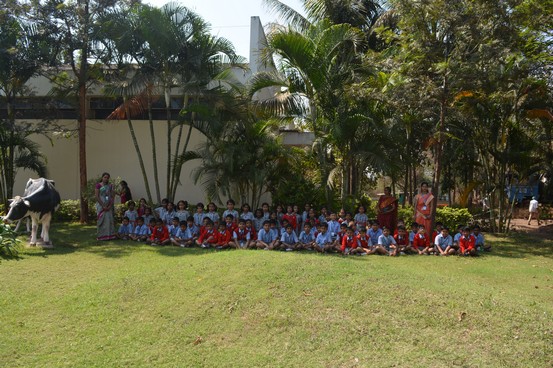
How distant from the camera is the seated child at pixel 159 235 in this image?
11.4 m

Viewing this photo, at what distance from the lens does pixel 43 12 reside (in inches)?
522

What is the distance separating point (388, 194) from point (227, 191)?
414cm

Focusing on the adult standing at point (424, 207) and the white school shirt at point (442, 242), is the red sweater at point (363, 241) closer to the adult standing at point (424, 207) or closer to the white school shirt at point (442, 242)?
the white school shirt at point (442, 242)

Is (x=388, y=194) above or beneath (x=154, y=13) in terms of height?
beneath

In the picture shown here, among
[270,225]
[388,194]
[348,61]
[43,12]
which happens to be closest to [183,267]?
[270,225]

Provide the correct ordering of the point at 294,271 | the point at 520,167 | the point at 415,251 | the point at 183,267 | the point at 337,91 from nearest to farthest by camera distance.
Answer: the point at 294,271
the point at 183,267
the point at 415,251
the point at 337,91
the point at 520,167

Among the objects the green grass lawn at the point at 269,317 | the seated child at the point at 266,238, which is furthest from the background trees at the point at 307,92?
the green grass lawn at the point at 269,317

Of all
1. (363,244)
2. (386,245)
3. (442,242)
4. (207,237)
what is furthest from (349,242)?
(207,237)

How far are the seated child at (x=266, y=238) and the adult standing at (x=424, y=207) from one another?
11.4 ft

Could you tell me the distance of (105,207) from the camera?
11656 mm

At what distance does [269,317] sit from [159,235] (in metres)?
6.28

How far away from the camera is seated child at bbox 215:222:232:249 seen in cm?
1076

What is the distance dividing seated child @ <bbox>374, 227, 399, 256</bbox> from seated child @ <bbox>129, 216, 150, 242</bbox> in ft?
17.1

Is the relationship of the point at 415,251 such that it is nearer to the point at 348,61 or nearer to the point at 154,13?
the point at 348,61
